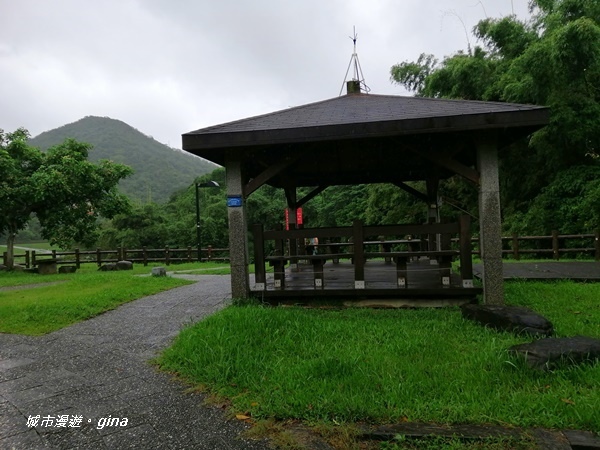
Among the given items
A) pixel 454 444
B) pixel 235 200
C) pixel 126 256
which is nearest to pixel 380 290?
pixel 235 200

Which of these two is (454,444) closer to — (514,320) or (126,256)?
(514,320)

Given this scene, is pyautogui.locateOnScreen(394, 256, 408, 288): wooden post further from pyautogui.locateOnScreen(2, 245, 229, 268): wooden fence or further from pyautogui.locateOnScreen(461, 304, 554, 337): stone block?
pyautogui.locateOnScreen(2, 245, 229, 268): wooden fence

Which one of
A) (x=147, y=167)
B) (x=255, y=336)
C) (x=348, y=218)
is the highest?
A: (x=147, y=167)

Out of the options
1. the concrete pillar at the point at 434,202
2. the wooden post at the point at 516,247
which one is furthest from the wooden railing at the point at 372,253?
the wooden post at the point at 516,247

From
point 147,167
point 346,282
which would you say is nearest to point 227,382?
point 346,282

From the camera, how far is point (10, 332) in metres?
5.39

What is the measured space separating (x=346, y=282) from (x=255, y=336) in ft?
9.77

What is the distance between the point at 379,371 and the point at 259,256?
3.35 meters

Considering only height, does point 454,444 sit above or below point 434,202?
A: below

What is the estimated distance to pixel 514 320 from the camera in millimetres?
4258

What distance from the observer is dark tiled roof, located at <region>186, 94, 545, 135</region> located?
520 centimetres

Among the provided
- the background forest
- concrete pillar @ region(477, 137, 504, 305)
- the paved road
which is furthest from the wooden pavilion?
the background forest

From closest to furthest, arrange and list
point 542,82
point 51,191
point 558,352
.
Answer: point 558,352, point 542,82, point 51,191

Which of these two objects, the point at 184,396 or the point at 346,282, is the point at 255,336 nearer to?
the point at 184,396
